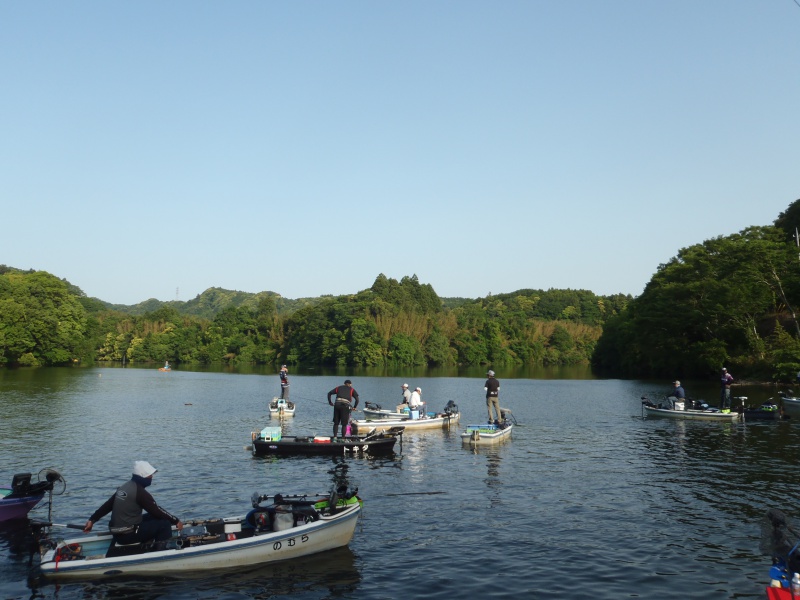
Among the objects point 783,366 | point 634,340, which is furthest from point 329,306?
point 783,366

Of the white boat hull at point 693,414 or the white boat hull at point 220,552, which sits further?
the white boat hull at point 693,414

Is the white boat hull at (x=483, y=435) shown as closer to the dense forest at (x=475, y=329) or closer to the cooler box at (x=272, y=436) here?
the cooler box at (x=272, y=436)

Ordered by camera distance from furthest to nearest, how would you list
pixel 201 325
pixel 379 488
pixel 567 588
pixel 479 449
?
pixel 201 325, pixel 479 449, pixel 379 488, pixel 567 588

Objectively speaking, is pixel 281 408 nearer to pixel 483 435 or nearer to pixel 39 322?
pixel 483 435

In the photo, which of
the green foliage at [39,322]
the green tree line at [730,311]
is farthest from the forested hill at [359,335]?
the green tree line at [730,311]

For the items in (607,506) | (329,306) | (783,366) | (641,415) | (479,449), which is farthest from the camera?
(329,306)

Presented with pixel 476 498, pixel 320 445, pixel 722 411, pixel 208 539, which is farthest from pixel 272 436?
pixel 722 411

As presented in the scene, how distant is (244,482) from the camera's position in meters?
21.8

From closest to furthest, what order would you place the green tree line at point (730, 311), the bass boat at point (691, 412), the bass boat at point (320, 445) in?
the bass boat at point (320, 445)
the bass boat at point (691, 412)
the green tree line at point (730, 311)

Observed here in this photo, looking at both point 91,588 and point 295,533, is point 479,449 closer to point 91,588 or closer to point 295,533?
point 295,533

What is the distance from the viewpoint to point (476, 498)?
776 inches

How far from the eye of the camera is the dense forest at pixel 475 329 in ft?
231

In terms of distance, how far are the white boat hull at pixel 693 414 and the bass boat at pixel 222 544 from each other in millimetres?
30965

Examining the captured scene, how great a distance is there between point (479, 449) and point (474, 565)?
15.1 meters
